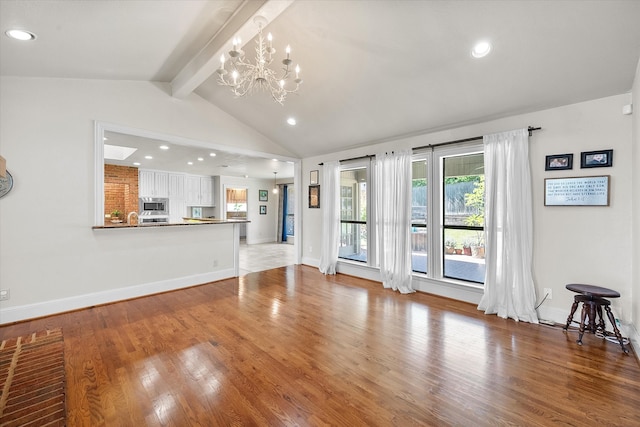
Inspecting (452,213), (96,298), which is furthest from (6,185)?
(452,213)

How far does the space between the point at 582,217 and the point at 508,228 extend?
2.25 feet

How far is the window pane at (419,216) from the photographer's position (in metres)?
4.40

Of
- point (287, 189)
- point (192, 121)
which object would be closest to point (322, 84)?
point (192, 121)

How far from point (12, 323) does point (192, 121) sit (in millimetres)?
3474

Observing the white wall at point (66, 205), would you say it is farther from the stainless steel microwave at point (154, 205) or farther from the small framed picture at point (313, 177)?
the stainless steel microwave at point (154, 205)

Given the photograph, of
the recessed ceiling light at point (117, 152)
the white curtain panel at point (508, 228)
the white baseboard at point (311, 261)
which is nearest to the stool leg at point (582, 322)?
the white curtain panel at point (508, 228)

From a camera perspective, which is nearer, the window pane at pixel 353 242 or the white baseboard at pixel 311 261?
the window pane at pixel 353 242

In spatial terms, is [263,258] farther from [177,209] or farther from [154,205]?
[154,205]

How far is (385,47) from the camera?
2.86m

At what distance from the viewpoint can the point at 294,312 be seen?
139 inches

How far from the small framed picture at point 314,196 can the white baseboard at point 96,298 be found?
2464 millimetres

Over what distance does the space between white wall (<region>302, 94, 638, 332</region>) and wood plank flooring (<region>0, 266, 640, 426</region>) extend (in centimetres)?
61

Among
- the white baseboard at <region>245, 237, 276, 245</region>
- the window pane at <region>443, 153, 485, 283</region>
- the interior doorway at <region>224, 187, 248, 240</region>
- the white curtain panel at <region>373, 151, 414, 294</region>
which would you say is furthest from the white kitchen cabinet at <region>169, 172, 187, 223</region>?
the window pane at <region>443, 153, 485, 283</region>

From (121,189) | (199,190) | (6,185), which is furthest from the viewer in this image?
(199,190)
